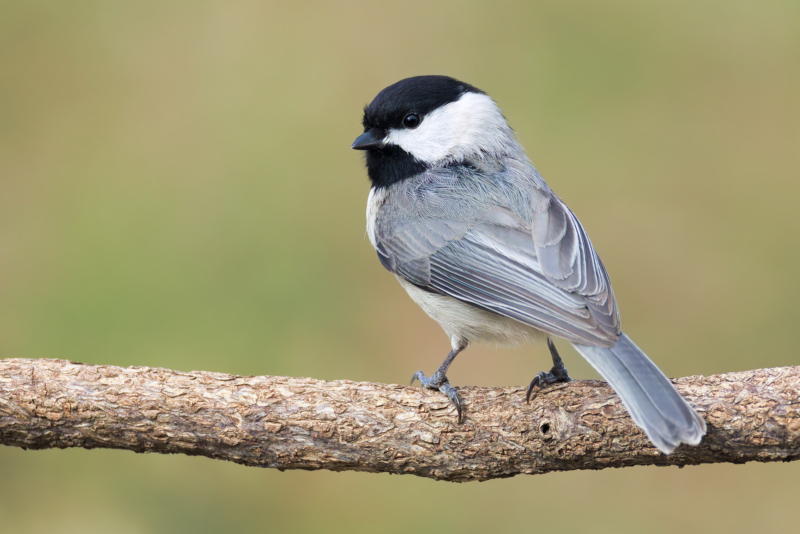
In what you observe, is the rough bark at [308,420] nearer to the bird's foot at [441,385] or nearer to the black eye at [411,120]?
the bird's foot at [441,385]

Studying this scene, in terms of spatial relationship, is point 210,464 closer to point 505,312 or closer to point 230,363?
point 230,363

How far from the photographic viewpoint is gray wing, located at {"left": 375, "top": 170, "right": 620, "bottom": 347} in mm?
1956

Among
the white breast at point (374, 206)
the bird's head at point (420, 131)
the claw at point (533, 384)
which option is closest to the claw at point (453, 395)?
the claw at point (533, 384)

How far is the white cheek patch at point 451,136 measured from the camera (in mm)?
2529

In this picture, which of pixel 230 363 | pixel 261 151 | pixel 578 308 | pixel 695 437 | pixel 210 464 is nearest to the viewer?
pixel 695 437

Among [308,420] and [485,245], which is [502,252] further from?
[308,420]

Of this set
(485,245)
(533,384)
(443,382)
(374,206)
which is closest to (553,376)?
(533,384)

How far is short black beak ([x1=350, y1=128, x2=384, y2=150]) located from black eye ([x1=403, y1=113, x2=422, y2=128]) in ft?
0.29

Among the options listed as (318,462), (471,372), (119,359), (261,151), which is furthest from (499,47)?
(318,462)

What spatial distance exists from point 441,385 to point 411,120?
93 cm

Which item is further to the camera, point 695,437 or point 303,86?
point 303,86

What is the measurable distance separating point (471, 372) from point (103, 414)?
1866mm

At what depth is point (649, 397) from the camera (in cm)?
169

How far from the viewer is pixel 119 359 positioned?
11.0 feet
